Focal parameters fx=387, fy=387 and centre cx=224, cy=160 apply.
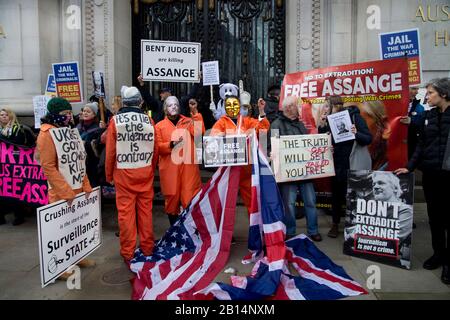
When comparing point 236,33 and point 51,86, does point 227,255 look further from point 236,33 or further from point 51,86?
point 236,33

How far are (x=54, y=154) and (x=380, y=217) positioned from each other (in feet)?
11.5

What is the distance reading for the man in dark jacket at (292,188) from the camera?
16.4 feet

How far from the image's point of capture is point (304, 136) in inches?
200

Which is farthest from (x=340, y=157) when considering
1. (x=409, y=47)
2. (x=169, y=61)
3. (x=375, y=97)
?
(x=169, y=61)

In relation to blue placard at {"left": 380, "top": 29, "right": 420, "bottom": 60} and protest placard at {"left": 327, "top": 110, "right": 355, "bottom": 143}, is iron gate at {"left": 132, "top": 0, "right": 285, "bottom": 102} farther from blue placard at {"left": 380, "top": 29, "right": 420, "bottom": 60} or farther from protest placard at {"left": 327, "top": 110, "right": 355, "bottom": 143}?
protest placard at {"left": 327, "top": 110, "right": 355, "bottom": 143}

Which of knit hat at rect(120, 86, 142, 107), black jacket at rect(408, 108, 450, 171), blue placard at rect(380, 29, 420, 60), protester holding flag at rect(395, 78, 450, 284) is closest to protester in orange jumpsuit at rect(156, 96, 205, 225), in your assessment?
knit hat at rect(120, 86, 142, 107)

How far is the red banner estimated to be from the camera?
18.2 feet

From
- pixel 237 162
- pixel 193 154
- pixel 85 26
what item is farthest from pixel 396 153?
pixel 85 26

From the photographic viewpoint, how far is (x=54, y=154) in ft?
12.5

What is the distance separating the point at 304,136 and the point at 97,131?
314 cm

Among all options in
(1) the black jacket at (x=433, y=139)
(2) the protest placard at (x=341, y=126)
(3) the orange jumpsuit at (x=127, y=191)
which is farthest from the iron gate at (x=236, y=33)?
(1) the black jacket at (x=433, y=139)

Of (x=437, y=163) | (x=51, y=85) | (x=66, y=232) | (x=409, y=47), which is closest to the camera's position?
(x=66, y=232)

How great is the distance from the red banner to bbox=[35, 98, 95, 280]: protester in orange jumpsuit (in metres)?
3.70

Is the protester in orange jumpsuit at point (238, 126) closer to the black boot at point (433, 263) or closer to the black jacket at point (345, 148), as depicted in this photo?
the black jacket at point (345, 148)
